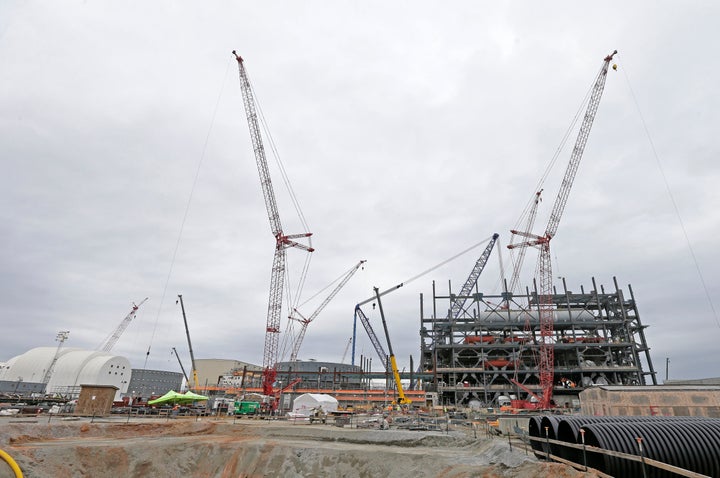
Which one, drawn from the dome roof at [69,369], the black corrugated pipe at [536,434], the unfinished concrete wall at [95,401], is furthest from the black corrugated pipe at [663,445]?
the dome roof at [69,369]

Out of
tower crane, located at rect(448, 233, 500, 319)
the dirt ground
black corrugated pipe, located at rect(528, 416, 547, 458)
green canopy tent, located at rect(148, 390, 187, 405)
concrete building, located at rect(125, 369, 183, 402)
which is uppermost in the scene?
tower crane, located at rect(448, 233, 500, 319)

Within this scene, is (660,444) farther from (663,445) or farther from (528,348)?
(528,348)

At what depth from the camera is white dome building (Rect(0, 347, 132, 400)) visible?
91688 millimetres

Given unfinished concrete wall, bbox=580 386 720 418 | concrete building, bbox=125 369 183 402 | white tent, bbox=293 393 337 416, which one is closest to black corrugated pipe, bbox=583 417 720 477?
unfinished concrete wall, bbox=580 386 720 418

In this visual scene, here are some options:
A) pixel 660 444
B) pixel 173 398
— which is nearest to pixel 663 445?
pixel 660 444

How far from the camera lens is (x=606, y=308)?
9669 cm

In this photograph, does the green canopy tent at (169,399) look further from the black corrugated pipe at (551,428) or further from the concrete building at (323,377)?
the concrete building at (323,377)

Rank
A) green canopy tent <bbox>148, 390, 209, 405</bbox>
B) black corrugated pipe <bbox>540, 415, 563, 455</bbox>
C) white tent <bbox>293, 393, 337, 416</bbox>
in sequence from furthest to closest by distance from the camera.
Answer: white tent <bbox>293, 393, 337, 416</bbox> → green canopy tent <bbox>148, 390, 209, 405</bbox> → black corrugated pipe <bbox>540, 415, 563, 455</bbox>

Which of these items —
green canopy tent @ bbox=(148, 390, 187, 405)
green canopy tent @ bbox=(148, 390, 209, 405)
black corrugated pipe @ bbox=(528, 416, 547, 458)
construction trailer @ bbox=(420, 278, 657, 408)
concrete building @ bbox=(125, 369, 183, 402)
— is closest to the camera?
black corrugated pipe @ bbox=(528, 416, 547, 458)

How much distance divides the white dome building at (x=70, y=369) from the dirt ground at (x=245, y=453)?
7678 centimetres

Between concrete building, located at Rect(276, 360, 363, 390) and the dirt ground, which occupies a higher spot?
concrete building, located at Rect(276, 360, 363, 390)

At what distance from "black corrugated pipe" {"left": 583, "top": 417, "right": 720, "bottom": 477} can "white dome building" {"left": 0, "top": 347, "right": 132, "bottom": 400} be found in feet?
348

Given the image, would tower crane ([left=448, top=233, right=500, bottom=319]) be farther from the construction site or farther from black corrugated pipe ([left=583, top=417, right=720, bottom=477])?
black corrugated pipe ([left=583, top=417, right=720, bottom=477])

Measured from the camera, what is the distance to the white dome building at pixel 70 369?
91688 mm
